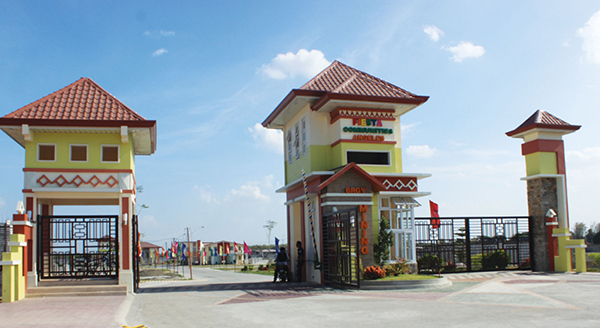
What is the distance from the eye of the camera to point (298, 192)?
20.6 m

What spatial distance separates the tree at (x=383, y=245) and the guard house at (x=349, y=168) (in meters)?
0.25

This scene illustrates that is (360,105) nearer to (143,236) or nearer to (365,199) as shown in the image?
(365,199)

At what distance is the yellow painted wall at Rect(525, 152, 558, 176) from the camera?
21625 mm

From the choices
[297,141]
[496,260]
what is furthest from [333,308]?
[496,260]

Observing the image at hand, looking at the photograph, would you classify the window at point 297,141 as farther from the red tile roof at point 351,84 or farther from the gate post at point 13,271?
the gate post at point 13,271

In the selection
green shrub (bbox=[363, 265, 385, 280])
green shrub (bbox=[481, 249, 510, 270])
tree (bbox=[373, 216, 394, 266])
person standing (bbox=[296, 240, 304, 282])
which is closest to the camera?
green shrub (bbox=[363, 265, 385, 280])

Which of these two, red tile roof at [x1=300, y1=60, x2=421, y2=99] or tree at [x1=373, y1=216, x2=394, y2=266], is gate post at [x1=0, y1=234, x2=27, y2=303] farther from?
tree at [x1=373, y1=216, x2=394, y2=266]

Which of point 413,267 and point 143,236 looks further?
point 143,236

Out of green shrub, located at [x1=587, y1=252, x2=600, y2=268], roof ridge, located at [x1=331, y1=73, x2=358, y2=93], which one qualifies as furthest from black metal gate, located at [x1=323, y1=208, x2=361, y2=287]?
green shrub, located at [x1=587, y1=252, x2=600, y2=268]

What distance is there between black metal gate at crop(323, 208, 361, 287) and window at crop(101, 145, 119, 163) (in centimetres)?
720

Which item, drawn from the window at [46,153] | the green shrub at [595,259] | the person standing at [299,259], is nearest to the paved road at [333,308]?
the person standing at [299,259]

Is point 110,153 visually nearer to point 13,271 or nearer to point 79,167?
point 79,167

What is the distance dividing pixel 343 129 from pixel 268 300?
7678mm

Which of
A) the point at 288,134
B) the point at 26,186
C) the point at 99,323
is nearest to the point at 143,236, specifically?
the point at 288,134
